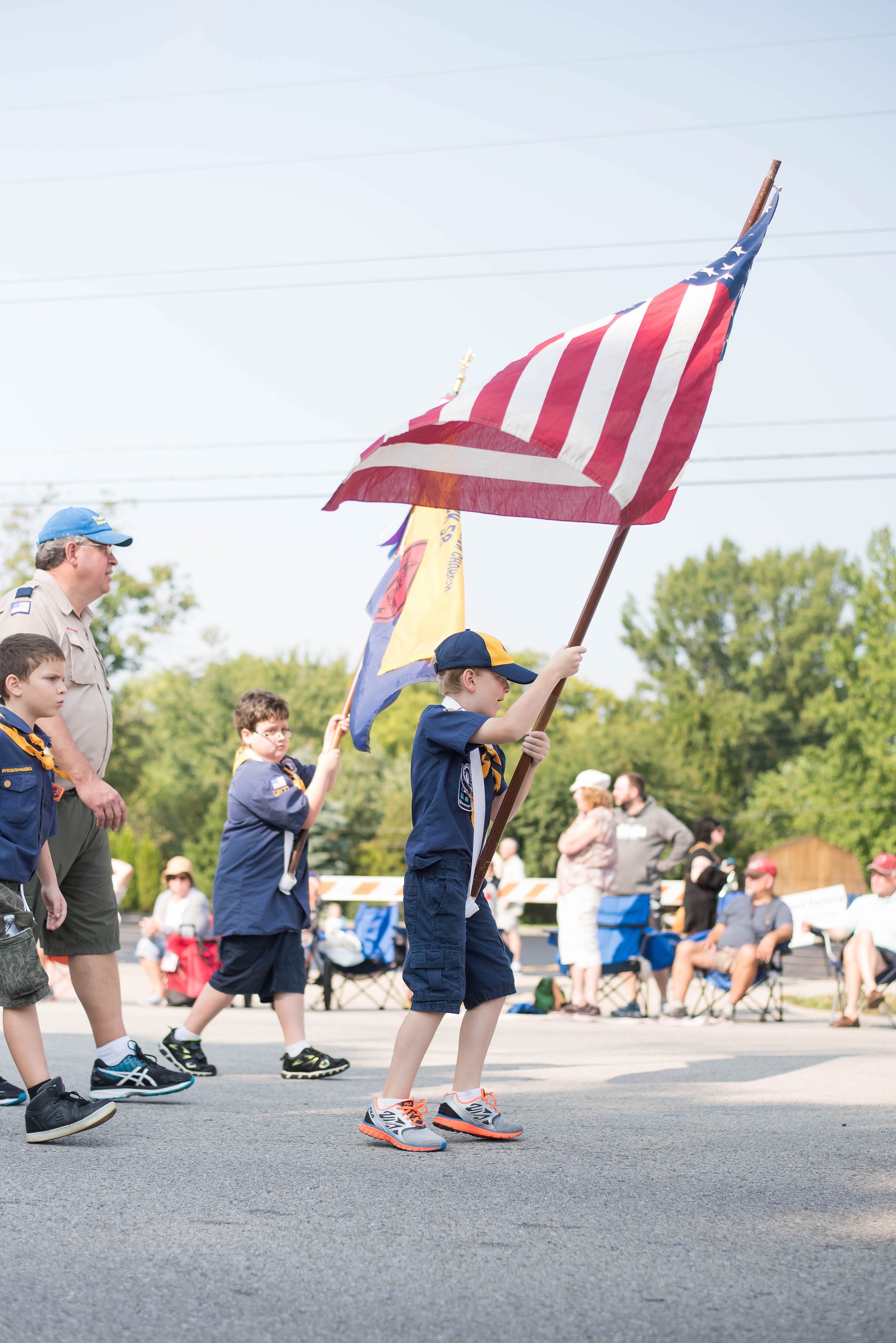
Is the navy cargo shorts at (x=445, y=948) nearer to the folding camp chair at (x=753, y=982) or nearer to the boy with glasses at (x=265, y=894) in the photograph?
the boy with glasses at (x=265, y=894)

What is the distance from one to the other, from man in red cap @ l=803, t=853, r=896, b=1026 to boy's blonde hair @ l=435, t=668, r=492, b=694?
22.9 ft

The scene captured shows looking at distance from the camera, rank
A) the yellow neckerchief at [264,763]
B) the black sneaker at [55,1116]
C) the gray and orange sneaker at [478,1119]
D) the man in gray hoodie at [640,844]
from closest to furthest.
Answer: the black sneaker at [55,1116]
the gray and orange sneaker at [478,1119]
the yellow neckerchief at [264,763]
the man in gray hoodie at [640,844]

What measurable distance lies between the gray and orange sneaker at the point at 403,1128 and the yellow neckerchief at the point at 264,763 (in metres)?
2.42

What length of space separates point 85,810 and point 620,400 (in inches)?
111

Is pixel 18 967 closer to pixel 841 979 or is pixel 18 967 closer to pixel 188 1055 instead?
pixel 188 1055

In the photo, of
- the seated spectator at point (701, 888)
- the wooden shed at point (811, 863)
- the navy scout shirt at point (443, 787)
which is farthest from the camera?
the wooden shed at point (811, 863)

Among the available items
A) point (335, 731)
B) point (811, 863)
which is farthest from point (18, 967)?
point (811, 863)

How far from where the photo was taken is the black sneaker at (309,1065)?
6473mm

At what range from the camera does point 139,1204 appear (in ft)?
11.7

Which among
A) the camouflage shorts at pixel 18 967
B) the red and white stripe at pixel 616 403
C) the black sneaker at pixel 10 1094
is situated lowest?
the black sneaker at pixel 10 1094

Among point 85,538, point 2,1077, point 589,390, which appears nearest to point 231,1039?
point 2,1077

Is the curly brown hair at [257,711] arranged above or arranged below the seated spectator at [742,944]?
above

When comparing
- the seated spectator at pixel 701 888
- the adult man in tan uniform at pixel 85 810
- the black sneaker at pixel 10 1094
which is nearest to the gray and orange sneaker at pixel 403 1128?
the adult man in tan uniform at pixel 85 810

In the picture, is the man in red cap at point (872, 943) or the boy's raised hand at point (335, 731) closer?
the boy's raised hand at point (335, 731)
